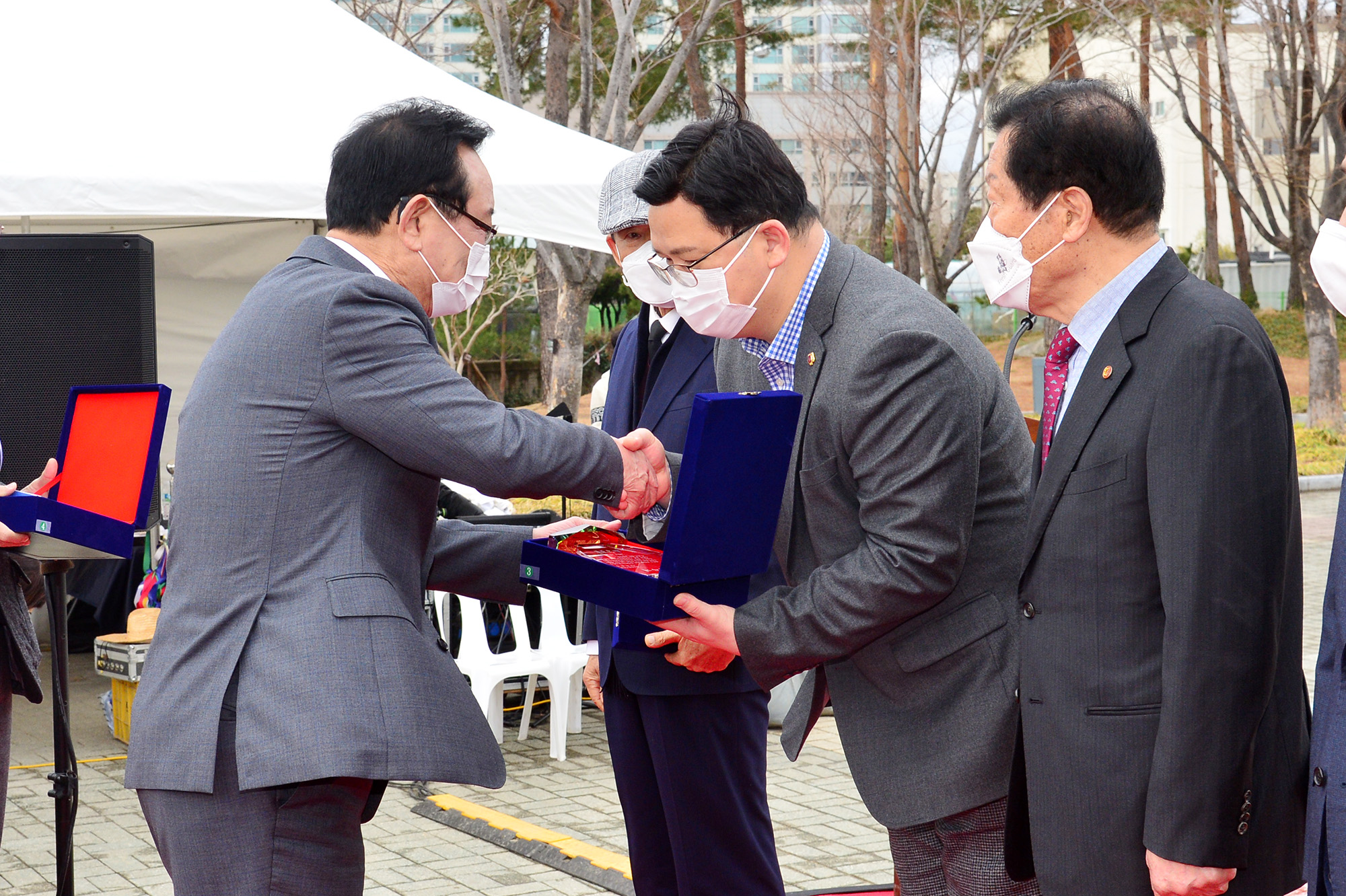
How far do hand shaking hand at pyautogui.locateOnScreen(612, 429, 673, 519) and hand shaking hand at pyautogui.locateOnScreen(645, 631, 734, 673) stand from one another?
10.5 inches

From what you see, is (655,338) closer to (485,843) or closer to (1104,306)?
(1104,306)

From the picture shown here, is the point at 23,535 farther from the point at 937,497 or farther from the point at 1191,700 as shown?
the point at 1191,700

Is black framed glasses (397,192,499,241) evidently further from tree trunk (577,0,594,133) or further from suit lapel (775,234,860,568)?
tree trunk (577,0,594,133)

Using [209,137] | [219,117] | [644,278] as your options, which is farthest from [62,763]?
[219,117]

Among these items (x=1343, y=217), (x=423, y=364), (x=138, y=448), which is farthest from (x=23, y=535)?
(x=1343, y=217)

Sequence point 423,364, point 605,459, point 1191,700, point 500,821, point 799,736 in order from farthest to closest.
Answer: point 500,821, point 799,736, point 605,459, point 423,364, point 1191,700

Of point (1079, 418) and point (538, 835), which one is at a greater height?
point (1079, 418)

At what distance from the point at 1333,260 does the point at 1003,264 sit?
55 centimetres

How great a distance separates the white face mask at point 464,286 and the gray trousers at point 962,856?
4.32 ft

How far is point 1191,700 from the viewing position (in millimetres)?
1854

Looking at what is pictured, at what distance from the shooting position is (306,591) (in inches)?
82.0

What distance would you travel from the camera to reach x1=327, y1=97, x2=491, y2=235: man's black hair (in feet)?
7.52

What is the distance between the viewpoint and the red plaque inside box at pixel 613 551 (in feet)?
7.89

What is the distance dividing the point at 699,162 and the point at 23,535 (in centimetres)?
205
